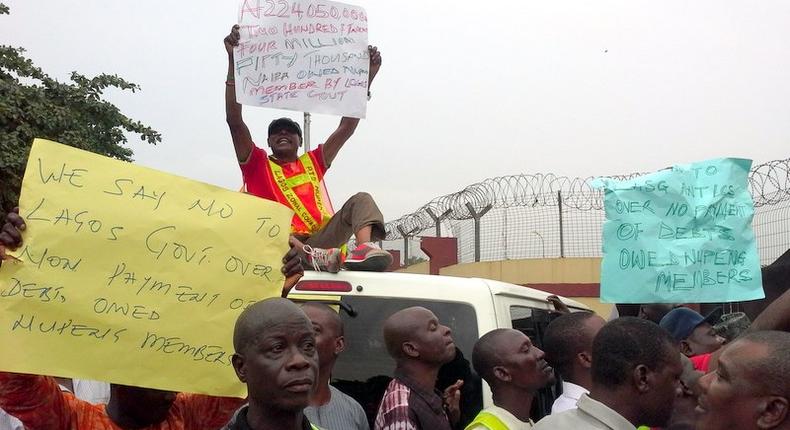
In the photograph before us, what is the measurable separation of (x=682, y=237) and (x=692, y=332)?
669 mm

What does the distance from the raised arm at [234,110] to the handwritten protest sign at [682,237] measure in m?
2.22

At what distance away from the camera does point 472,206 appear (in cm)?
1135

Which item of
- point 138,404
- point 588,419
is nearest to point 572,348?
point 588,419

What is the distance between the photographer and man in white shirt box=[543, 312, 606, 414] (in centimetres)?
399

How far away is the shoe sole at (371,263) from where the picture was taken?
4.50 meters

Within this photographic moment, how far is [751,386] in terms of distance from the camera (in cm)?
238

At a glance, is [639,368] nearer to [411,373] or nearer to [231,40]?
[411,373]

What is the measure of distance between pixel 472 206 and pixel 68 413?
28.5 feet

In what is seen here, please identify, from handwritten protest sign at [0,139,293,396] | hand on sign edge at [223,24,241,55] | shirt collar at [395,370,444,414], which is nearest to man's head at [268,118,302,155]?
hand on sign edge at [223,24,241,55]

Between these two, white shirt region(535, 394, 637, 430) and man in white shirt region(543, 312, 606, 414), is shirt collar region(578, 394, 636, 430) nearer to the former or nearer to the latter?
white shirt region(535, 394, 637, 430)

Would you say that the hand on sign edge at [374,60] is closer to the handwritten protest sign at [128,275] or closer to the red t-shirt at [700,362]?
the handwritten protest sign at [128,275]

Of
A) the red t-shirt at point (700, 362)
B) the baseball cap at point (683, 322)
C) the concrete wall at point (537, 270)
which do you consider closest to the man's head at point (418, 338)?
the red t-shirt at point (700, 362)

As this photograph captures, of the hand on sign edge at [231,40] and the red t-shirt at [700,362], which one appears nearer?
the red t-shirt at [700,362]

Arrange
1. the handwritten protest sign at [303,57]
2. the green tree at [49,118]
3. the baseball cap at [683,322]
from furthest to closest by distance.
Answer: the green tree at [49,118]
the baseball cap at [683,322]
the handwritten protest sign at [303,57]
